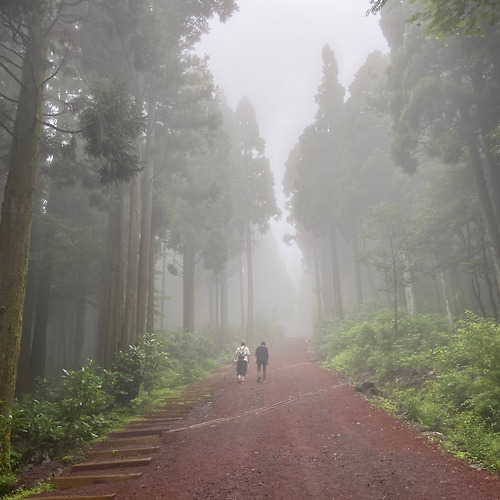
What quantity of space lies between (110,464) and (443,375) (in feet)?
21.5

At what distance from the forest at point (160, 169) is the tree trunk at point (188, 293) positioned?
86 millimetres

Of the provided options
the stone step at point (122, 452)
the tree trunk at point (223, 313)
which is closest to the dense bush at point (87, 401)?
the stone step at point (122, 452)

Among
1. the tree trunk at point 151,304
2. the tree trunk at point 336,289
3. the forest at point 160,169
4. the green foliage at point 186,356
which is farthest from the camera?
the tree trunk at point 336,289

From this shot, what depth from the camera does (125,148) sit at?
25.2 feet

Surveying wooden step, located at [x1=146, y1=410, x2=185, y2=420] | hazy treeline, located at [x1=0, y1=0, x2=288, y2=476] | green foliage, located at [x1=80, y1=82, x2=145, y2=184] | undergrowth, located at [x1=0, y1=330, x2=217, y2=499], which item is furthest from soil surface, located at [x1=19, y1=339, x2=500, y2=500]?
green foliage, located at [x1=80, y1=82, x2=145, y2=184]

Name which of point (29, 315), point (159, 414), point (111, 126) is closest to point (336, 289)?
point (159, 414)

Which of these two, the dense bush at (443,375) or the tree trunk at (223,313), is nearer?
the dense bush at (443,375)

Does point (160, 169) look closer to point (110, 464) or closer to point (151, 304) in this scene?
point (151, 304)

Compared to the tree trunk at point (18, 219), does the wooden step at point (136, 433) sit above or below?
below

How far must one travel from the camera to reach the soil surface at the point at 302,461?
14.4 ft

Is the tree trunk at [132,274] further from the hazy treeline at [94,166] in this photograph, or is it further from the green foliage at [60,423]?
the green foliage at [60,423]

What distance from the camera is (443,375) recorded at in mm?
7418

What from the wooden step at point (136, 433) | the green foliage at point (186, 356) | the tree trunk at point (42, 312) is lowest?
the wooden step at point (136, 433)

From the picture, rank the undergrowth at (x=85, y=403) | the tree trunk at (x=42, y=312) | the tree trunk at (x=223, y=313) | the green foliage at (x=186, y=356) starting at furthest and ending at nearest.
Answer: the tree trunk at (x=223, y=313)
the green foliage at (x=186, y=356)
the tree trunk at (x=42, y=312)
the undergrowth at (x=85, y=403)
